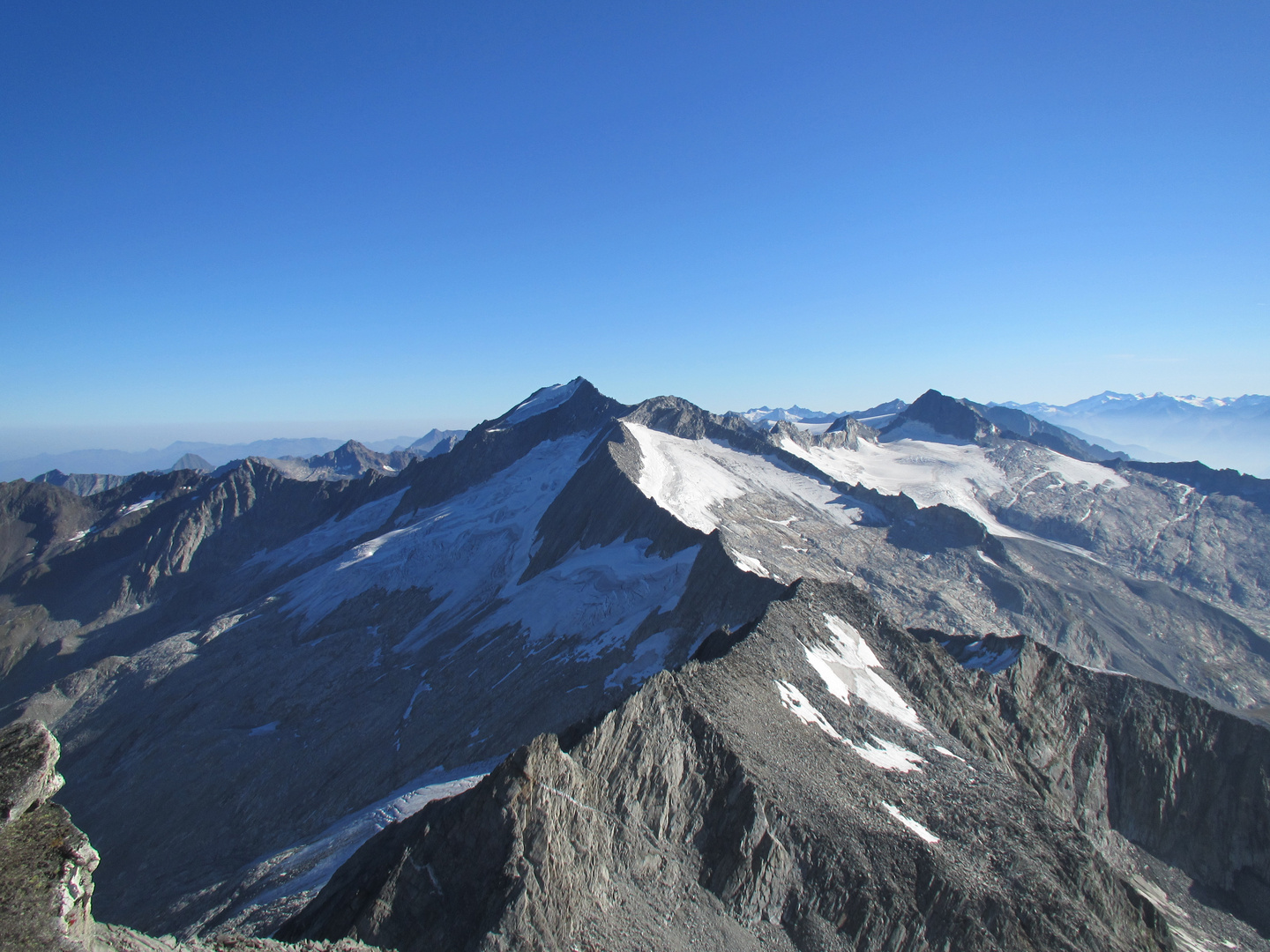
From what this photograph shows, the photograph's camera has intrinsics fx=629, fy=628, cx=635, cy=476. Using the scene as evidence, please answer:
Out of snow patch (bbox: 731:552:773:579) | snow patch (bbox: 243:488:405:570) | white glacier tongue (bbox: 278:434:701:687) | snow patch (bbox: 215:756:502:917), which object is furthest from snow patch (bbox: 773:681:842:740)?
snow patch (bbox: 243:488:405:570)

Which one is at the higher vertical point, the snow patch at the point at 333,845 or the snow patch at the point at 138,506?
the snow patch at the point at 138,506

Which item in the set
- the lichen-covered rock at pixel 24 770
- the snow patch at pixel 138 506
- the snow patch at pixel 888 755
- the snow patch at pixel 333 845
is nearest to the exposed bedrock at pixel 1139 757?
the snow patch at pixel 888 755

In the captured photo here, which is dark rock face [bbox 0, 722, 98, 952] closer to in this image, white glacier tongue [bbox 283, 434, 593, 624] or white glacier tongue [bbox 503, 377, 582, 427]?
white glacier tongue [bbox 283, 434, 593, 624]

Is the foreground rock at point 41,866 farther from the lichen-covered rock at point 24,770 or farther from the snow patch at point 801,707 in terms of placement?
the snow patch at point 801,707

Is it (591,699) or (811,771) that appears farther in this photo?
(591,699)

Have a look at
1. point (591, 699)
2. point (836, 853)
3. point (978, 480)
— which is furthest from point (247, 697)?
point (978, 480)

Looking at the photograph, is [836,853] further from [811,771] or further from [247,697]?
[247,697]

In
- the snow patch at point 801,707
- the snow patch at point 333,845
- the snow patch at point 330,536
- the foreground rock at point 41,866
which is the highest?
the foreground rock at point 41,866
